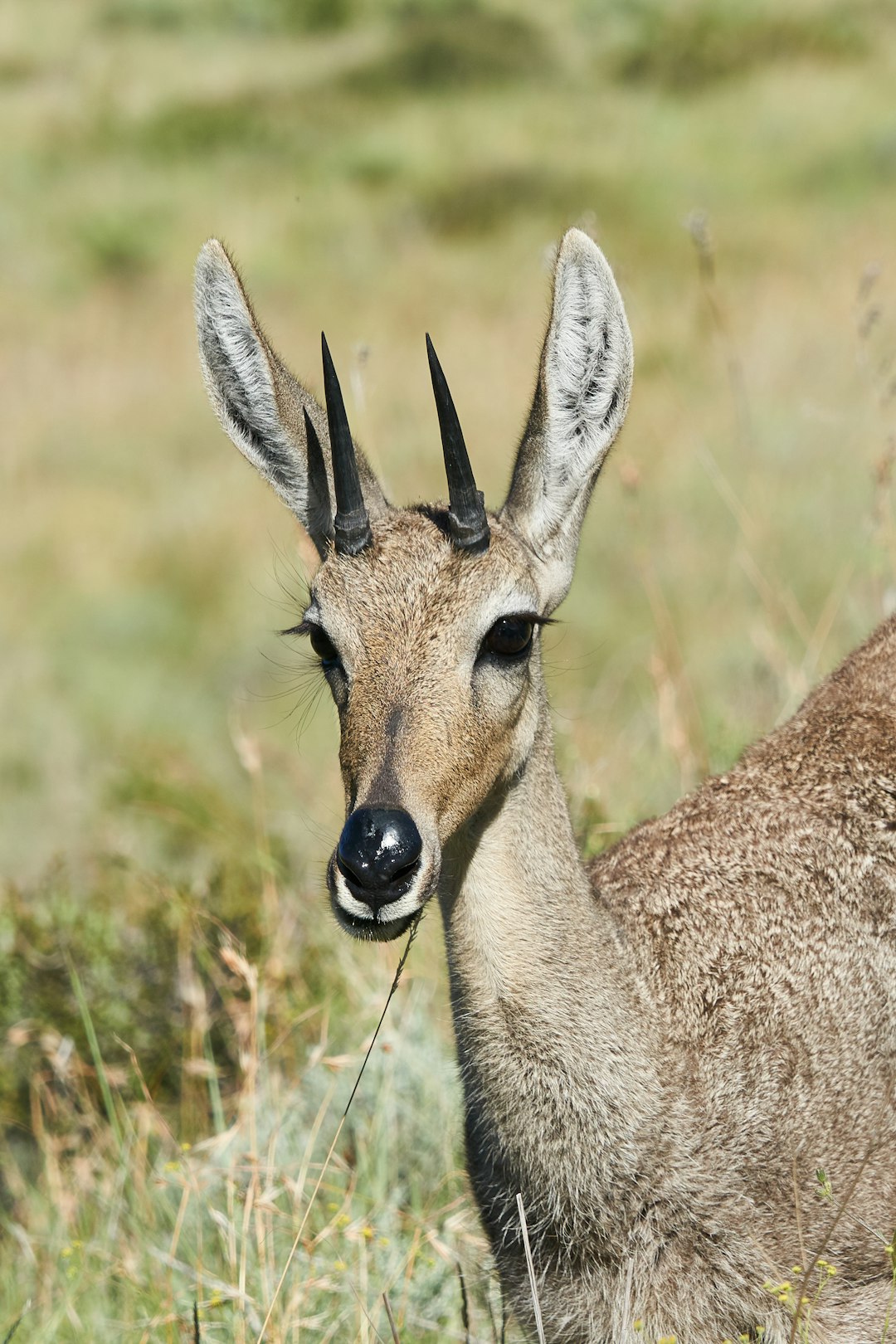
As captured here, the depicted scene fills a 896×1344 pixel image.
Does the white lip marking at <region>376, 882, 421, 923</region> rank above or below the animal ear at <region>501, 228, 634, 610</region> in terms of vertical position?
below

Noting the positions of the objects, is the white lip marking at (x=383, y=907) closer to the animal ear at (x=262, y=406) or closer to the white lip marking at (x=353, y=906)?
the white lip marking at (x=353, y=906)

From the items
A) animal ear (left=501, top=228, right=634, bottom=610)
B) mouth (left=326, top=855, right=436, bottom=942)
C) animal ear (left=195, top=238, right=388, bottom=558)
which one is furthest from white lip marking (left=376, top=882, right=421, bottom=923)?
animal ear (left=195, top=238, right=388, bottom=558)

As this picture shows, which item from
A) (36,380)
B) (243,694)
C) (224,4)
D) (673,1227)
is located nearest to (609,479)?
(243,694)

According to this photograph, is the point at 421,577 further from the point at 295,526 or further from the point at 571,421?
the point at 295,526

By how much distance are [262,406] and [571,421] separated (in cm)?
87

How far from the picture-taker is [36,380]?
21.4 metres

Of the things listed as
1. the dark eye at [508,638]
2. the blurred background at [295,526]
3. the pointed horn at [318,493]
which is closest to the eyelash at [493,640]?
the dark eye at [508,638]

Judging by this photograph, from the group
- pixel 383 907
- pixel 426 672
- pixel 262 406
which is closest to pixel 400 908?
pixel 383 907

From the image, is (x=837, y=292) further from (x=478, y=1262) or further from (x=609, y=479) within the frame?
(x=478, y=1262)

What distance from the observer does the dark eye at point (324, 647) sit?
3982mm

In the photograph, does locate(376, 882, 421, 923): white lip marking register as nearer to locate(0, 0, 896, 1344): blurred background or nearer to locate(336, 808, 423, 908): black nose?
locate(336, 808, 423, 908): black nose

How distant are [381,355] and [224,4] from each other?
17.1m

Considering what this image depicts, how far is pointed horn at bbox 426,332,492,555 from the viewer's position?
12.5ft

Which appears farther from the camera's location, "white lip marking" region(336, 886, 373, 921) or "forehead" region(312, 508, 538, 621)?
"forehead" region(312, 508, 538, 621)
